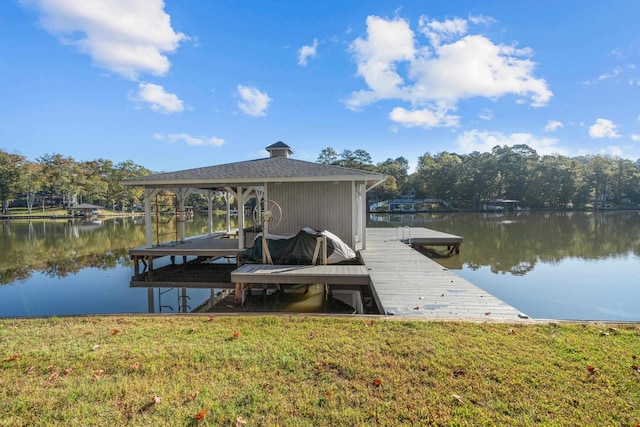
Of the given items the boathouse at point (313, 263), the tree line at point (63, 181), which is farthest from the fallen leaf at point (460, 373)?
the tree line at point (63, 181)

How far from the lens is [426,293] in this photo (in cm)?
527

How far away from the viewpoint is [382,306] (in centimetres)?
472

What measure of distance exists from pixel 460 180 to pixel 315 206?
163ft

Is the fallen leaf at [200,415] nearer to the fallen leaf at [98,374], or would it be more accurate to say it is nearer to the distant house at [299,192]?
the fallen leaf at [98,374]

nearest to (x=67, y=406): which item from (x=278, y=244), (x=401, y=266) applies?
(x=278, y=244)

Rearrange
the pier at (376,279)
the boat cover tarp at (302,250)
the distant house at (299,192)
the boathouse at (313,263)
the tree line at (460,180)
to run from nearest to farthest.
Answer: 1. the pier at (376,279)
2. the boathouse at (313,263)
3. the boat cover tarp at (302,250)
4. the distant house at (299,192)
5. the tree line at (460,180)

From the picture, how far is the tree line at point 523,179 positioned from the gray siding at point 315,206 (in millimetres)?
40050

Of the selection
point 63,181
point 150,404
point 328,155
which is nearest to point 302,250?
point 150,404

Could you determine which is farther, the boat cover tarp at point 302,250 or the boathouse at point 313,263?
the boat cover tarp at point 302,250

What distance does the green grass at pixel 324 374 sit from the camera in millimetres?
2172

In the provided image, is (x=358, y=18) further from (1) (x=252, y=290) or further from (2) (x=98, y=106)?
(2) (x=98, y=106)

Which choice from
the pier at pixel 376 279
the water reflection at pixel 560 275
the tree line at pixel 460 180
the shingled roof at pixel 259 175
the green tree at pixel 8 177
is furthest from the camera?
the tree line at pixel 460 180

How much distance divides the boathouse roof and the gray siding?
466 millimetres

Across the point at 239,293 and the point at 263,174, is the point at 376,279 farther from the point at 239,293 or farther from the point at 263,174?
the point at 263,174
